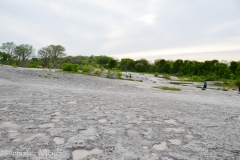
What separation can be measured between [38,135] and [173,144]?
101 inches

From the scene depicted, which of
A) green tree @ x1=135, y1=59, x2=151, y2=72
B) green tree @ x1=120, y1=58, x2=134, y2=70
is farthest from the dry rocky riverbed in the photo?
green tree @ x1=120, y1=58, x2=134, y2=70

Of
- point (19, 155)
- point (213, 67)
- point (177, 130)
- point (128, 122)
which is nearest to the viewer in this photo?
point (19, 155)

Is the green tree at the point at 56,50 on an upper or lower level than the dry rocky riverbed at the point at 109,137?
upper

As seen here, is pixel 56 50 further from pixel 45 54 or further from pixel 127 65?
pixel 127 65

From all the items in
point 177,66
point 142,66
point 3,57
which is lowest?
point 3,57

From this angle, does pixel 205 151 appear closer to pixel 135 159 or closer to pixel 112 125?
pixel 135 159

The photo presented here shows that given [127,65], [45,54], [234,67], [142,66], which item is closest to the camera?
[234,67]

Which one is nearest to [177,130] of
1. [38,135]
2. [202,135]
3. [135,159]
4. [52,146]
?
[202,135]

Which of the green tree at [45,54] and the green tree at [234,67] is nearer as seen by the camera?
the green tree at [234,67]

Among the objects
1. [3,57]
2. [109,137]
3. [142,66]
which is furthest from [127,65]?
[109,137]

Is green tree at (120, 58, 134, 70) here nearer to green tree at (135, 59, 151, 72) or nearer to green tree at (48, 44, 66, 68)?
green tree at (135, 59, 151, 72)

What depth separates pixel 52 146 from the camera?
2.70 m

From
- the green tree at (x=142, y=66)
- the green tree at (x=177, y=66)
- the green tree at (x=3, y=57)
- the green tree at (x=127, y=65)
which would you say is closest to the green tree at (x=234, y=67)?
the green tree at (x=177, y=66)

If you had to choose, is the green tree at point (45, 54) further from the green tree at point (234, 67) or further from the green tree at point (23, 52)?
the green tree at point (234, 67)
